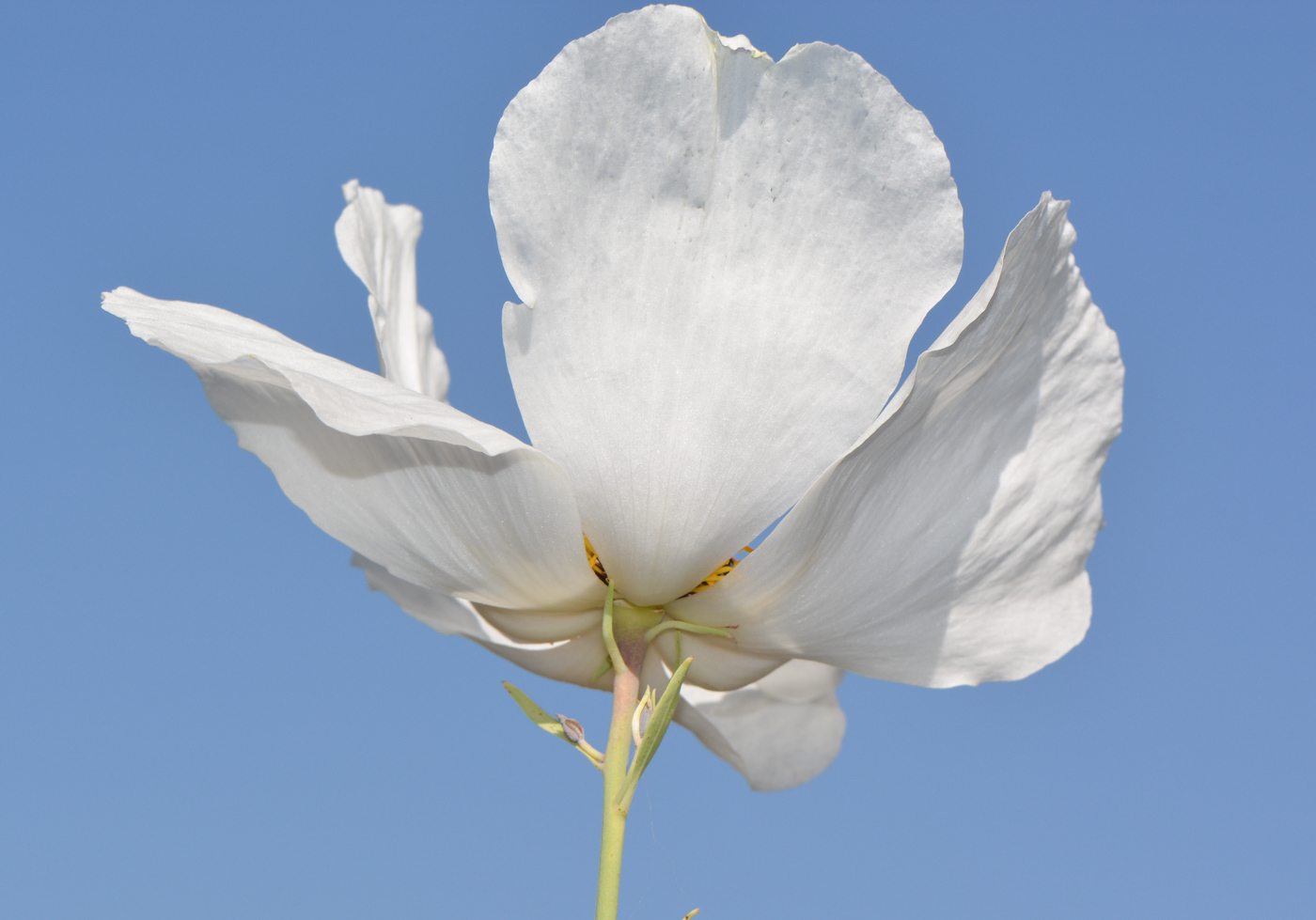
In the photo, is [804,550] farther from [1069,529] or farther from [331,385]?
[331,385]

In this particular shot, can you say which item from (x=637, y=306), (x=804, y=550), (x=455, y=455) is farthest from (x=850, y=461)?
(x=455, y=455)

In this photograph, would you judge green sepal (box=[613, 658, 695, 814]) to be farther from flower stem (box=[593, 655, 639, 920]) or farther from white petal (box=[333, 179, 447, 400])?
white petal (box=[333, 179, 447, 400])

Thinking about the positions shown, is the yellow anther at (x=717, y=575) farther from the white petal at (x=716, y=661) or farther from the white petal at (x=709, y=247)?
the white petal at (x=709, y=247)

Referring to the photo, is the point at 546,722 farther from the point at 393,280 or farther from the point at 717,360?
the point at 393,280

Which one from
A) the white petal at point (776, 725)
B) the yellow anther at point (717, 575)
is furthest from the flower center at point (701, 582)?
the white petal at point (776, 725)

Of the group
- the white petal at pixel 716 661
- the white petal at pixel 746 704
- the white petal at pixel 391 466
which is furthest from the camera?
the white petal at pixel 746 704

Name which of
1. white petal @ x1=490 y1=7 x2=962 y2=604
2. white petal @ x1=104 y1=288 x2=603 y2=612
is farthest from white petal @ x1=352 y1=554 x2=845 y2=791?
white petal @ x1=490 y1=7 x2=962 y2=604
